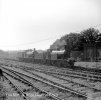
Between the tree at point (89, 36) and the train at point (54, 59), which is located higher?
the tree at point (89, 36)

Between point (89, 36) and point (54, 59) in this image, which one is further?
point (89, 36)

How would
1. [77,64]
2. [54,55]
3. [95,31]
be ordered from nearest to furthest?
[77,64]
[54,55]
[95,31]

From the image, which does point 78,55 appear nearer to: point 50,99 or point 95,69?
point 95,69

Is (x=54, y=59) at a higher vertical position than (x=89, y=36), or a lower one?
lower

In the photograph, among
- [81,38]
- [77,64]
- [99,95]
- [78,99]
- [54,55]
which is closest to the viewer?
[78,99]

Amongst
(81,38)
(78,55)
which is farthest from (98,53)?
(81,38)

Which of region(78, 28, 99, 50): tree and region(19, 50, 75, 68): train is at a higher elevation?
region(78, 28, 99, 50): tree

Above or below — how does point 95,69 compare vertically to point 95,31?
below

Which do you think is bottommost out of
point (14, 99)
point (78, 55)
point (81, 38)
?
point (14, 99)

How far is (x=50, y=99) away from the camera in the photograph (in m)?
9.31

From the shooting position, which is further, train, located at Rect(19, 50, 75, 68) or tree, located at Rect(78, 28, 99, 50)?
tree, located at Rect(78, 28, 99, 50)

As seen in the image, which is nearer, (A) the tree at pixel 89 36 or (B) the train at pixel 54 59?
(B) the train at pixel 54 59

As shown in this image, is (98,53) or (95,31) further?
(95,31)

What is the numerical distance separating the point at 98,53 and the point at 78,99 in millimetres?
25819
